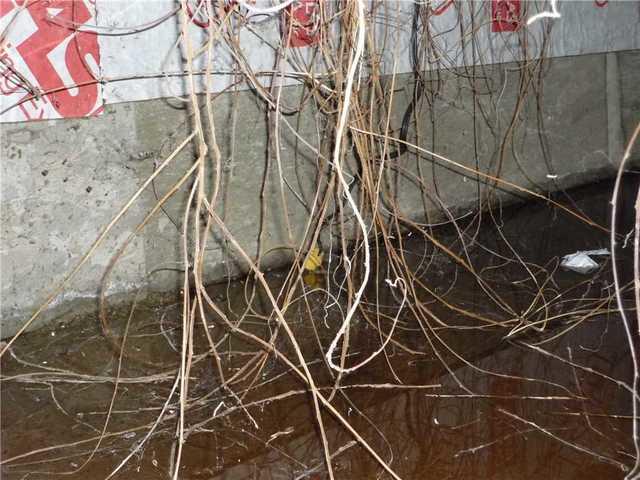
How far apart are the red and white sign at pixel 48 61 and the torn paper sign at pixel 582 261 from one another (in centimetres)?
236

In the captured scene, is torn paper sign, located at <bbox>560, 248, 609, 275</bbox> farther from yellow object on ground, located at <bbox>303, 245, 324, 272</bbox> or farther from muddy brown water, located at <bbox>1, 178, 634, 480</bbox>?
yellow object on ground, located at <bbox>303, 245, 324, 272</bbox>

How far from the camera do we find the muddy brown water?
2078 mm

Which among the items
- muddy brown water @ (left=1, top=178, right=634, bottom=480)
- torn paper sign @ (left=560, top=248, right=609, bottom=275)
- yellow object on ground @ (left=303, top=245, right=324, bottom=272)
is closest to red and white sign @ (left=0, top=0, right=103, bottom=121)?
muddy brown water @ (left=1, top=178, right=634, bottom=480)

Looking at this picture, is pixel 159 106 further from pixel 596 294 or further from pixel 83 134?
pixel 596 294

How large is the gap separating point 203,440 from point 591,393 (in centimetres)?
124

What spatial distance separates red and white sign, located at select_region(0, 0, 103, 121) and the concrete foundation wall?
0.27 ft

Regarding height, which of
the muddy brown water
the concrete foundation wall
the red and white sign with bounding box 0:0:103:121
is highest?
the red and white sign with bounding box 0:0:103:121

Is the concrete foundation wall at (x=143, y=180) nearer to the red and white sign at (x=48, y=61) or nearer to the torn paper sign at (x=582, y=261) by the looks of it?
the red and white sign at (x=48, y=61)

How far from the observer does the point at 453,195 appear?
4926mm

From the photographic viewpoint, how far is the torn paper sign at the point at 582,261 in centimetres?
372

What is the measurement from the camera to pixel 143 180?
3.43 m

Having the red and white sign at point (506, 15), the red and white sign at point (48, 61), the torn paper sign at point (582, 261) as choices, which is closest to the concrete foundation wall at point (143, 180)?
the red and white sign at point (48, 61)

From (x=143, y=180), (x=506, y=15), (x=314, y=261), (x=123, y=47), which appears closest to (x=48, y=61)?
(x=123, y=47)

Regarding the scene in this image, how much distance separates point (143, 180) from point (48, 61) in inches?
26.7
